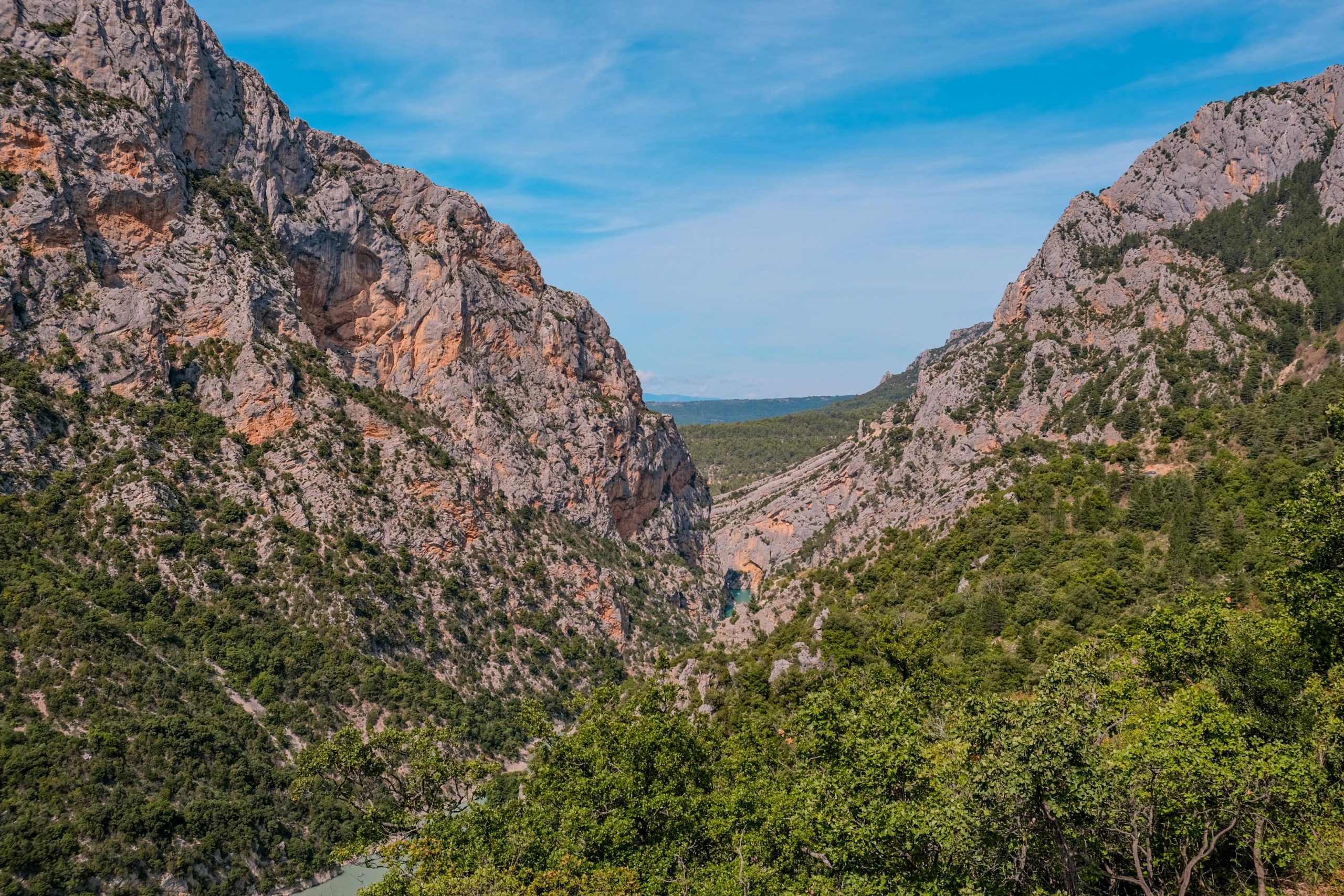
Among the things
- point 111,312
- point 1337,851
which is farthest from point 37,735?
point 1337,851

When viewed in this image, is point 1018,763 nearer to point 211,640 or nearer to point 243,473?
point 211,640

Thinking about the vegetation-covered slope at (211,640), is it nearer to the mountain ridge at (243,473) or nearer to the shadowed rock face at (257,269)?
the mountain ridge at (243,473)

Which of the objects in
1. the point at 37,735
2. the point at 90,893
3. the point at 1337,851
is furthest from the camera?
the point at 37,735

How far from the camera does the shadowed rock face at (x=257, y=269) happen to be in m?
84.2

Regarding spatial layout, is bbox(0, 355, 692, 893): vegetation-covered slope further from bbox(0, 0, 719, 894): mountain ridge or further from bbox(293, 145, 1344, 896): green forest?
bbox(293, 145, 1344, 896): green forest

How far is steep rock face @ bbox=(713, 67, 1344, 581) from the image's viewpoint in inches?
3797

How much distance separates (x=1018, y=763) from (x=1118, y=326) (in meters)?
118

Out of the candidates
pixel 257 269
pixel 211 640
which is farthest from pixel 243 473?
pixel 257 269

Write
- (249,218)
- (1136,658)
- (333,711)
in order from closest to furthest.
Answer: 1. (1136,658)
2. (333,711)
3. (249,218)

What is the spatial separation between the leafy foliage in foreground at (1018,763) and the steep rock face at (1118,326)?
4690 cm

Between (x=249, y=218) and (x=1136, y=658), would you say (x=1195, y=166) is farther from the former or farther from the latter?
(x=249, y=218)

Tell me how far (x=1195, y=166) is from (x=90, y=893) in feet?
541

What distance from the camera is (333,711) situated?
246ft

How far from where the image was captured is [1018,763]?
16828mm
